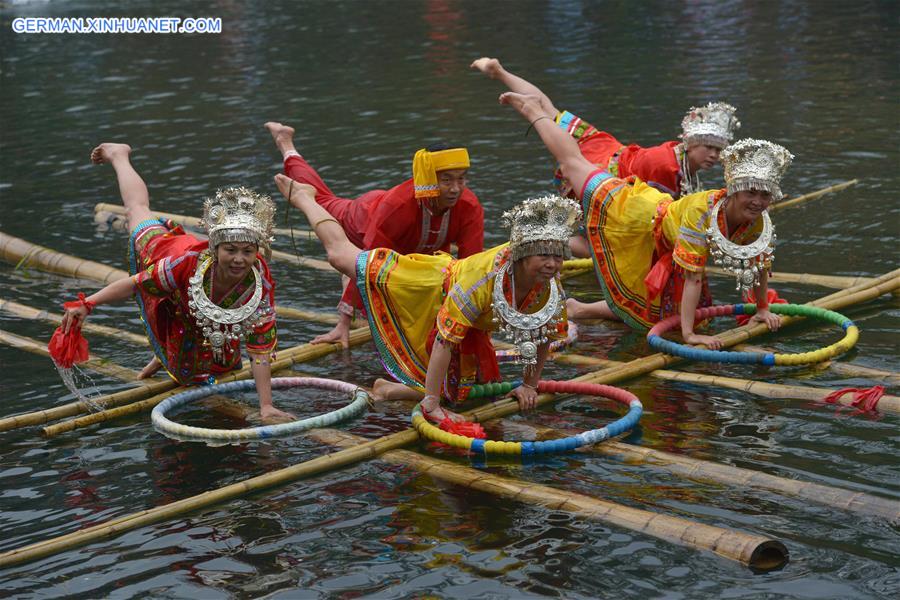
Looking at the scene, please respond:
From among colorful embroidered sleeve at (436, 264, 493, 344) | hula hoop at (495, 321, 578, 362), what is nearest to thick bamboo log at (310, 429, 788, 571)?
colorful embroidered sleeve at (436, 264, 493, 344)

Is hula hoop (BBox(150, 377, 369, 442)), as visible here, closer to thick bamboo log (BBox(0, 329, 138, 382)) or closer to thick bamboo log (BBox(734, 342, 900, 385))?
thick bamboo log (BBox(0, 329, 138, 382))

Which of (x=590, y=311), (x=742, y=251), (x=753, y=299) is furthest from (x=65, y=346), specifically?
(x=753, y=299)

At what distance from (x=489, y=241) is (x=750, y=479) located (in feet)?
19.0

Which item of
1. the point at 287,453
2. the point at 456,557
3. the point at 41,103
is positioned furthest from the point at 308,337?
the point at 41,103

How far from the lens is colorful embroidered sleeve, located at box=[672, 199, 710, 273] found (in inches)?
345

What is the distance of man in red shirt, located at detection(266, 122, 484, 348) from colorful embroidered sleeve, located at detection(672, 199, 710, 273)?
1438mm

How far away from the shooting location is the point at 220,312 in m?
7.86

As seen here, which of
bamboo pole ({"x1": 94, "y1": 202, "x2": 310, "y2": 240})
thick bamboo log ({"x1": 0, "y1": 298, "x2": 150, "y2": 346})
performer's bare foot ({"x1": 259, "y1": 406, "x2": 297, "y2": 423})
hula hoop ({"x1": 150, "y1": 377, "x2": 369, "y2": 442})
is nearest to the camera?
hula hoop ({"x1": 150, "y1": 377, "x2": 369, "y2": 442})

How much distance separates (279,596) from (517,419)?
8.23 ft

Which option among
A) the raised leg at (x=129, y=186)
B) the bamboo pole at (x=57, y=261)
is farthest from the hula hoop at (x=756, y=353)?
the bamboo pole at (x=57, y=261)

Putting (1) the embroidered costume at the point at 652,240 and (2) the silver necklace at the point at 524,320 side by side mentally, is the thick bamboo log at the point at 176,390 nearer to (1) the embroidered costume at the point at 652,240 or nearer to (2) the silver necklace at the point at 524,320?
(1) the embroidered costume at the point at 652,240

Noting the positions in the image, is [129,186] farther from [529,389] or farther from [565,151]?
[529,389]

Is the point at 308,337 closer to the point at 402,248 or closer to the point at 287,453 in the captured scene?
the point at 402,248

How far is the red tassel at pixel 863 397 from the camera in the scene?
7.54 metres
